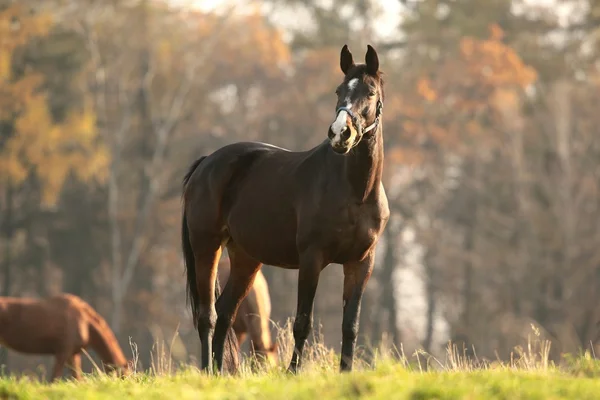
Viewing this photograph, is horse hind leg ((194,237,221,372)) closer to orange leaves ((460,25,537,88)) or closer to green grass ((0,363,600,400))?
green grass ((0,363,600,400))

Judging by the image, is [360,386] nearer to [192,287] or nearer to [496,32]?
[192,287]

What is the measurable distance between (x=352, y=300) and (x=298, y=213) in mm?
774

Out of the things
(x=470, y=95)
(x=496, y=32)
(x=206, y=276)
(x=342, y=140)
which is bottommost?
(x=206, y=276)

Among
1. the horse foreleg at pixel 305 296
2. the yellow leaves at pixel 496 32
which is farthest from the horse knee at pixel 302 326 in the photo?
the yellow leaves at pixel 496 32

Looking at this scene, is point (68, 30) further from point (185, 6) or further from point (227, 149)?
point (227, 149)

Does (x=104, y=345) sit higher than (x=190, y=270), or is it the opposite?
(x=190, y=270)

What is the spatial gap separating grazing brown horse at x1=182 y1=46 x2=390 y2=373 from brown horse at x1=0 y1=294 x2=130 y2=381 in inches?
374

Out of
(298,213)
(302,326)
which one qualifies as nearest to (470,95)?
(298,213)

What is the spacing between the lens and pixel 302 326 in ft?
26.5

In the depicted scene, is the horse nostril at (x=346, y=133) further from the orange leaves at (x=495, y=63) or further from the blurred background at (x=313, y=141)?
the orange leaves at (x=495, y=63)

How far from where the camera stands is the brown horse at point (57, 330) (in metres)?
18.8

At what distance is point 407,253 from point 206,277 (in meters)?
27.5

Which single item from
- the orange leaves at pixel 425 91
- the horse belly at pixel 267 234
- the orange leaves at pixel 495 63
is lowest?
the horse belly at pixel 267 234

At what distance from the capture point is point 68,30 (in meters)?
33.6
